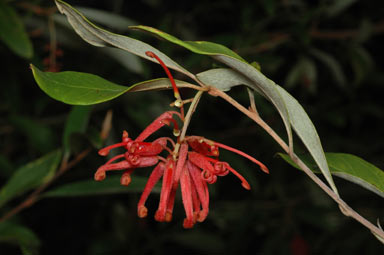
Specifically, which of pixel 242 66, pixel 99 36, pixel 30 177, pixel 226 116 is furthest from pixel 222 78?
pixel 226 116

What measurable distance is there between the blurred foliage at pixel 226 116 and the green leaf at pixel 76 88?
1080 millimetres

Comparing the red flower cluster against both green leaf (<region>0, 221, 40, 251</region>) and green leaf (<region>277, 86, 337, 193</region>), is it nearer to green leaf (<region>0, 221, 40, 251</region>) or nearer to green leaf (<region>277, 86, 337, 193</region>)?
Result: green leaf (<region>277, 86, 337, 193</region>)

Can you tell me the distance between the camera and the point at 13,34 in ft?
5.12

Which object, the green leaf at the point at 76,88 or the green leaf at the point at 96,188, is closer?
the green leaf at the point at 76,88

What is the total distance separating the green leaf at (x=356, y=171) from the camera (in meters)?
0.85

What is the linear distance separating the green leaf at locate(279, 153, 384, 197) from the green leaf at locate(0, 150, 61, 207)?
0.91m

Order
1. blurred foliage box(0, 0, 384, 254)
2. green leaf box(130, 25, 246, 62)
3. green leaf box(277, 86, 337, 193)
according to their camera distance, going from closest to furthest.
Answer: green leaf box(130, 25, 246, 62) → green leaf box(277, 86, 337, 193) → blurred foliage box(0, 0, 384, 254)

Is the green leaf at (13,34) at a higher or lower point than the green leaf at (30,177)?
higher

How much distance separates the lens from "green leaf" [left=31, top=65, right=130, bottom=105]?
2.40 ft

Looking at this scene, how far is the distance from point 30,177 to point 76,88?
0.87 m

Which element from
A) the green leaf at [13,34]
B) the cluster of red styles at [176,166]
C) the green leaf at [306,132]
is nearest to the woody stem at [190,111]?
the cluster of red styles at [176,166]

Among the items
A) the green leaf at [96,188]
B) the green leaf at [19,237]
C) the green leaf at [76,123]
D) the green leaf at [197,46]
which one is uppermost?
the green leaf at [76,123]

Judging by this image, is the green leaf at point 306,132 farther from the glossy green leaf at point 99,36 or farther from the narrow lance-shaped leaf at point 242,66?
the glossy green leaf at point 99,36

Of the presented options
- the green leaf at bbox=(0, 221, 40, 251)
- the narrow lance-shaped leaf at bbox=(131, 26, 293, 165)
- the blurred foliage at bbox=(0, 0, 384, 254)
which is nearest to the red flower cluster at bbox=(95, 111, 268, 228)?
the narrow lance-shaped leaf at bbox=(131, 26, 293, 165)
